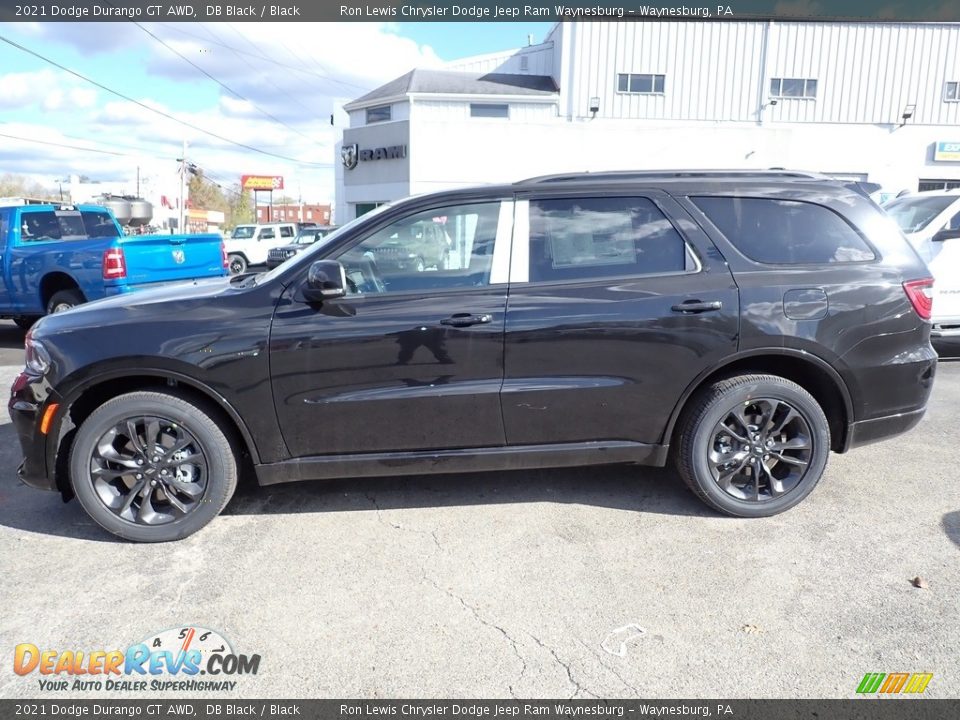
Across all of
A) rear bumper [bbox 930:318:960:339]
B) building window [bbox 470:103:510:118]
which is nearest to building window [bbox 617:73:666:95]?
building window [bbox 470:103:510:118]

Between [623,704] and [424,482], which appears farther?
[424,482]

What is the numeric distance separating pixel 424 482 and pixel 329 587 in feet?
4.00

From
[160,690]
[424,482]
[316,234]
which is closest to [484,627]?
[160,690]

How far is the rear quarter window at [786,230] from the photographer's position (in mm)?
3697

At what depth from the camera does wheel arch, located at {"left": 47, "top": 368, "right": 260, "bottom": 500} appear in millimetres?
3375

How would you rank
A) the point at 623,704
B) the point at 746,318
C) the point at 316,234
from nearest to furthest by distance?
the point at 623,704
the point at 746,318
the point at 316,234

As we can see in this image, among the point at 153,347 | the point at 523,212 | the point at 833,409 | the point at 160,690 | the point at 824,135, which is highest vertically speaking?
the point at 824,135

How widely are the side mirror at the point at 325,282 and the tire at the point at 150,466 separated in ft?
2.78

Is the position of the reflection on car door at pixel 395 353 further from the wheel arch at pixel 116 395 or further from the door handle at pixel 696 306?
the door handle at pixel 696 306

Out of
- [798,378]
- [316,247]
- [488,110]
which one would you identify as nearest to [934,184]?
[488,110]

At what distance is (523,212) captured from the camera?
3.62 metres

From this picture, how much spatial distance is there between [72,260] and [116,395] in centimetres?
617

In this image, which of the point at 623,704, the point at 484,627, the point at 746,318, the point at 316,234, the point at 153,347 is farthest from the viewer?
the point at 316,234

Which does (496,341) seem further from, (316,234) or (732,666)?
(316,234)
